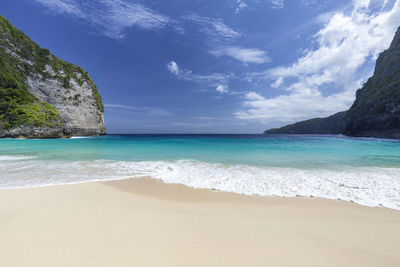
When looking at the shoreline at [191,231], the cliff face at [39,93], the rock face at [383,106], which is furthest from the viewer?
the rock face at [383,106]

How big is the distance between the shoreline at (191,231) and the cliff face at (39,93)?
50941 mm

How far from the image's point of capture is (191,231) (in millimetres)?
2779

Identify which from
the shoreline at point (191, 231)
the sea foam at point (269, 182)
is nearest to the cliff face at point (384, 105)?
the sea foam at point (269, 182)

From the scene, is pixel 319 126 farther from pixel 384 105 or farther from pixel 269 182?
pixel 269 182

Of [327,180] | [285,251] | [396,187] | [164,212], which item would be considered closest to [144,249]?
[164,212]

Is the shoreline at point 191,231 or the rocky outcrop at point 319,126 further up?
the rocky outcrop at point 319,126

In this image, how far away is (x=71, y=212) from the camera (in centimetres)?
345

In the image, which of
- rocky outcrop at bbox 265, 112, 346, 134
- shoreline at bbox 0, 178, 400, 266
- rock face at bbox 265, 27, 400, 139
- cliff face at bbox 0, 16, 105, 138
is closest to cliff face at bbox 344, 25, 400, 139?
rock face at bbox 265, 27, 400, 139

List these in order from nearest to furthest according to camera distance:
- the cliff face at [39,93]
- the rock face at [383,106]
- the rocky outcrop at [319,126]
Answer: the cliff face at [39,93] < the rock face at [383,106] < the rocky outcrop at [319,126]

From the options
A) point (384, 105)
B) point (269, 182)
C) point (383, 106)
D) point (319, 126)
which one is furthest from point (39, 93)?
point (319, 126)

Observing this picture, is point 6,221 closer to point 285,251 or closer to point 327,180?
point 285,251

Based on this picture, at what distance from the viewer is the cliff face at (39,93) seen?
3641 cm

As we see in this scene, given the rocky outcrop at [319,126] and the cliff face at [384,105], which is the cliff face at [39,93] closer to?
the cliff face at [384,105]

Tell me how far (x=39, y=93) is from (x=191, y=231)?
63014 mm
